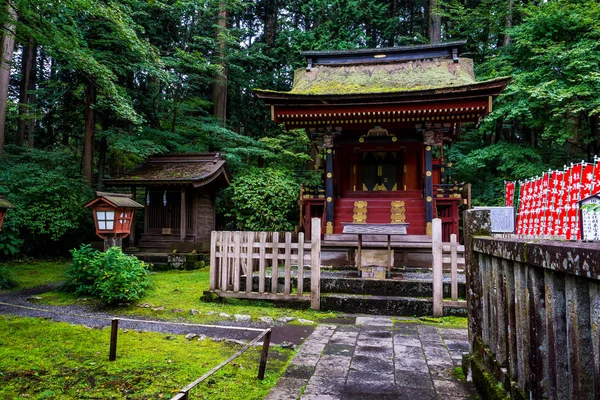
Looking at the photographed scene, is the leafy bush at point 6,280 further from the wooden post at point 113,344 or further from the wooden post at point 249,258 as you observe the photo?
the wooden post at point 113,344

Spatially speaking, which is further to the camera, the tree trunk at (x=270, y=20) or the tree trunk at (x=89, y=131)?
the tree trunk at (x=270, y=20)

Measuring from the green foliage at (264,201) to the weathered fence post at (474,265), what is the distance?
980cm

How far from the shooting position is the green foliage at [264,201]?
12.9m

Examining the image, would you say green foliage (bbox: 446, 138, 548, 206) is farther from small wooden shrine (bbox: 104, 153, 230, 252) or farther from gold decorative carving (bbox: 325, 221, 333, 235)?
small wooden shrine (bbox: 104, 153, 230, 252)

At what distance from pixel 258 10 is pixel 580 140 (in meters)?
18.2

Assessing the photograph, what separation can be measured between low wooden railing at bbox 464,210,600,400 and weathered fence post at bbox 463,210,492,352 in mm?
87

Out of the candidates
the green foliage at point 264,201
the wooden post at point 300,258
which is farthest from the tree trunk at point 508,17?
the wooden post at point 300,258

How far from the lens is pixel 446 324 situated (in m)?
5.29

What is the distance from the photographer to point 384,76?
12.8 meters

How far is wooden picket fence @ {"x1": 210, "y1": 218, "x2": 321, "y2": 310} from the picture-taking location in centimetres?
602

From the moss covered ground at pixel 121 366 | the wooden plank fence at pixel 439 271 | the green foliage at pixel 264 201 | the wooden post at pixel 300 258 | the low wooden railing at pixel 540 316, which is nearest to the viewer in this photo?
Result: the low wooden railing at pixel 540 316

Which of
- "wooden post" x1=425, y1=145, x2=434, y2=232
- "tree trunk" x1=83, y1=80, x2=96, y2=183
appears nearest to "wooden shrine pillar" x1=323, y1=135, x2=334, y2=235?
"wooden post" x1=425, y1=145, x2=434, y2=232

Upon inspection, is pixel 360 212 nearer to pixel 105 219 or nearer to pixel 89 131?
pixel 105 219

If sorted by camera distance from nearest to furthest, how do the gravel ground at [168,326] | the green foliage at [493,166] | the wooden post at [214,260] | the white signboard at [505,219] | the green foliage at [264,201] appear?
the gravel ground at [168,326]
the wooden post at [214,260]
the white signboard at [505,219]
the green foliage at [264,201]
the green foliage at [493,166]
